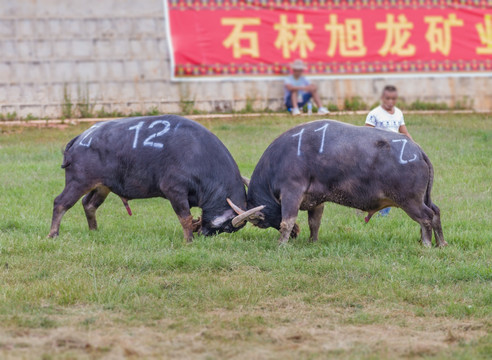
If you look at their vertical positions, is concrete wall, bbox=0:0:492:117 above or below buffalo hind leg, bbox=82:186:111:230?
above

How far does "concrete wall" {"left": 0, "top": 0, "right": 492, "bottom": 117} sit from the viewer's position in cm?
1641

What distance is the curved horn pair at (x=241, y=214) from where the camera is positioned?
27.1 ft

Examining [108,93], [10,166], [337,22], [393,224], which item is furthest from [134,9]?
[393,224]

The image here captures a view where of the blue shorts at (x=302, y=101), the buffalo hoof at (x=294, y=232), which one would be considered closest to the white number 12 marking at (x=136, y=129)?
the buffalo hoof at (x=294, y=232)

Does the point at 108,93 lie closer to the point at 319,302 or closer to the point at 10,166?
the point at 10,166

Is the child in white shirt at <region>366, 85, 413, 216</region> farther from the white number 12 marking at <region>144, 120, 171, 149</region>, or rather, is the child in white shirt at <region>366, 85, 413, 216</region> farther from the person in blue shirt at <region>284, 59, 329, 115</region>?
the person in blue shirt at <region>284, 59, 329, 115</region>

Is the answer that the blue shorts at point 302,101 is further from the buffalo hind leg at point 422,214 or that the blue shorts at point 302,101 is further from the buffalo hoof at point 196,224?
the buffalo hind leg at point 422,214

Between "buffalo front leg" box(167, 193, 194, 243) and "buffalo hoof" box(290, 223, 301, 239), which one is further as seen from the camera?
"buffalo hoof" box(290, 223, 301, 239)

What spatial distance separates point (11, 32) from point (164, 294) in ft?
37.0

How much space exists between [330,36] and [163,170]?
1000cm

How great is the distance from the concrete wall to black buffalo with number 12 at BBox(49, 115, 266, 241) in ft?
26.9

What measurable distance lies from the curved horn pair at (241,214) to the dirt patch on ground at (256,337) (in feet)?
6.98

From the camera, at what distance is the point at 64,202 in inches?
336

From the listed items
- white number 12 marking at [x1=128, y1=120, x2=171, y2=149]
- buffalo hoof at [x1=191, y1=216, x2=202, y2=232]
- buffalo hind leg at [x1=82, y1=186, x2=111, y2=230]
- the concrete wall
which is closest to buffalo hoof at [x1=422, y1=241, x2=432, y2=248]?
buffalo hoof at [x1=191, y1=216, x2=202, y2=232]
